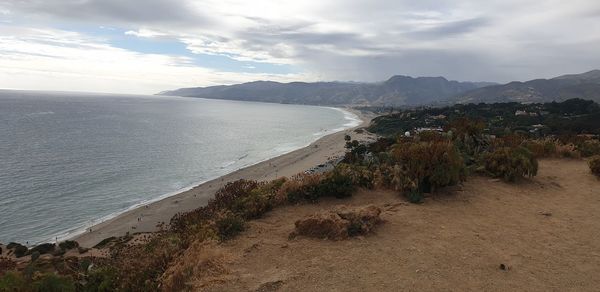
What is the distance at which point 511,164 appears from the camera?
12.1m

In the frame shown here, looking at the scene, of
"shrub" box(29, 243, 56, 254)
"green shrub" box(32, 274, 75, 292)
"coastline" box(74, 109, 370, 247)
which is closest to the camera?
"green shrub" box(32, 274, 75, 292)

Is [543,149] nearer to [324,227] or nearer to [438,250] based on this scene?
[438,250]

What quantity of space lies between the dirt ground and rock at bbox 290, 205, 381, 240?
0.21 meters

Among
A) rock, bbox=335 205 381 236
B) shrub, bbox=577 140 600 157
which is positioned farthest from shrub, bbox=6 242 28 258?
shrub, bbox=577 140 600 157

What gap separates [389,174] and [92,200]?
30.1 metres

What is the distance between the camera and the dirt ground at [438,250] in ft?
19.4

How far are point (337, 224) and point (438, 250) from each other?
188 centimetres

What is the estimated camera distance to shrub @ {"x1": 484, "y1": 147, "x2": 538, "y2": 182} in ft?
39.2

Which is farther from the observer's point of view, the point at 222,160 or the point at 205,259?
the point at 222,160

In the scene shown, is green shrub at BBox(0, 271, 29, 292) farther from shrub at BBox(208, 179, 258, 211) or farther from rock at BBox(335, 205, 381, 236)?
rock at BBox(335, 205, 381, 236)

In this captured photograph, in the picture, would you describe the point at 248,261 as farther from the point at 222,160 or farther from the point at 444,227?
the point at 222,160

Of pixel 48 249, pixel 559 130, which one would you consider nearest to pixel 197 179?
pixel 48 249

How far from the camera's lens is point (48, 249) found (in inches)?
840

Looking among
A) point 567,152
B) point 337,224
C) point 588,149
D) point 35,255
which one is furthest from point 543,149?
point 35,255
